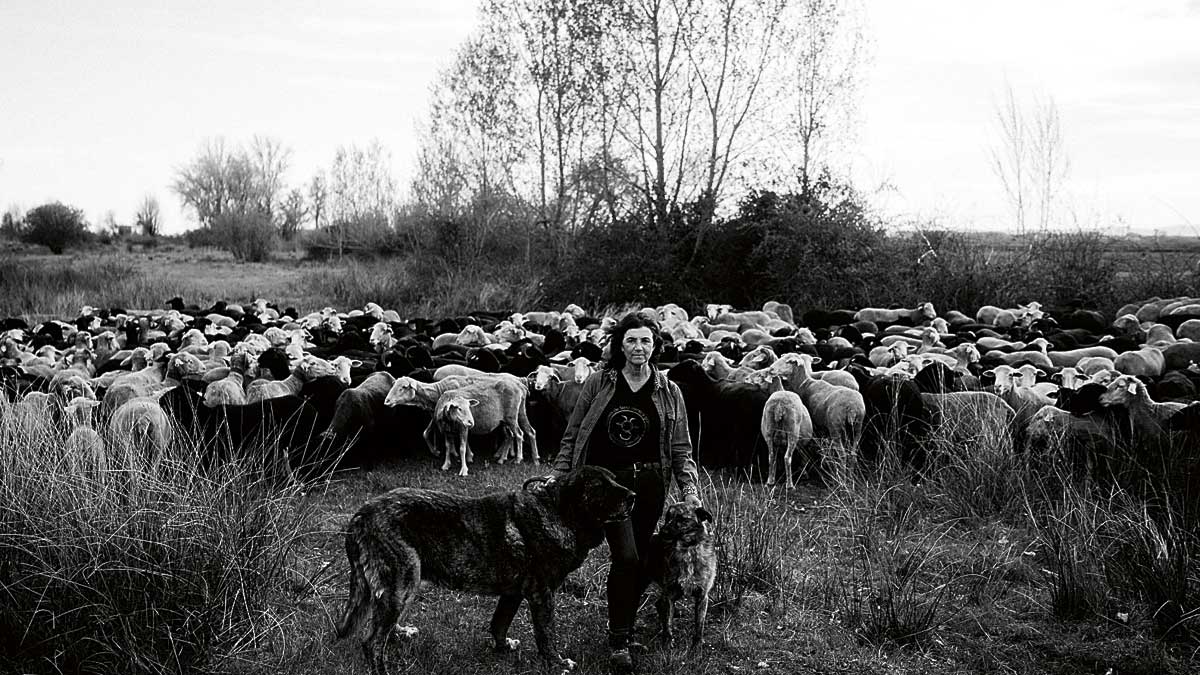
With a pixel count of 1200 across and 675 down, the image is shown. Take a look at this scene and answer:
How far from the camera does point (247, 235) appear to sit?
5353 cm

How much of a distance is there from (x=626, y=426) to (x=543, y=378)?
6.08 metres

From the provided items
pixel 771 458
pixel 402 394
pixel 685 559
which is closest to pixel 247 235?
pixel 402 394

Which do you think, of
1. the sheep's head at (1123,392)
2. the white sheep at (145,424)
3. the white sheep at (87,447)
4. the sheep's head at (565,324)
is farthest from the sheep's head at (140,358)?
the sheep's head at (1123,392)

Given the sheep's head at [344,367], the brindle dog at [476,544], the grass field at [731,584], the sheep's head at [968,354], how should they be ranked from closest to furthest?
the brindle dog at [476,544]
the grass field at [731,584]
the sheep's head at [344,367]
the sheep's head at [968,354]

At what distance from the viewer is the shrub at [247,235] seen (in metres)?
52.5

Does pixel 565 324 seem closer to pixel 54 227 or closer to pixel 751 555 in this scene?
pixel 751 555

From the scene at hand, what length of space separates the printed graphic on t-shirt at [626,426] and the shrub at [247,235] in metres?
47.8

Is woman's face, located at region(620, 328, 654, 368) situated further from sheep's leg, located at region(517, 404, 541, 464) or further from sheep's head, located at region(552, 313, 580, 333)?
sheep's head, located at region(552, 313, 580, 333)

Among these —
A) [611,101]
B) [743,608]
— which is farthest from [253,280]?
[743,608]

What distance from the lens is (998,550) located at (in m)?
8.39

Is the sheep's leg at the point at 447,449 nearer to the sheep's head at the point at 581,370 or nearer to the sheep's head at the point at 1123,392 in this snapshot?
the sheep's head at the point at 581,370

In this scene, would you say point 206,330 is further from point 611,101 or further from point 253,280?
Result: point 253,280

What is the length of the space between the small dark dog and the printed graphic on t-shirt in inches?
20.3

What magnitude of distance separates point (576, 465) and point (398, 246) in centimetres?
4046
